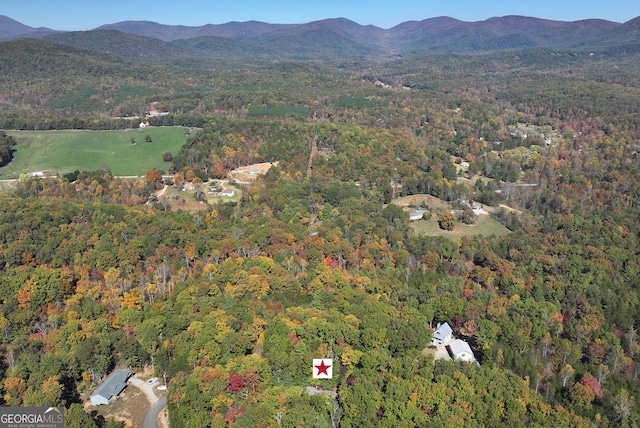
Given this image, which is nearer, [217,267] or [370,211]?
[217,267]

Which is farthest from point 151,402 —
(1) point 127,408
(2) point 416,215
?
(2) point 416,215

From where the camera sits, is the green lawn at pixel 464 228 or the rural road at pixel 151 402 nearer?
the rural road at pixel 151 402

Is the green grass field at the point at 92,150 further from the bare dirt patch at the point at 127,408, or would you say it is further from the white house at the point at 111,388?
the bare dirt patch at the point at 127,408

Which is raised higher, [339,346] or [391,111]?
[391,111]

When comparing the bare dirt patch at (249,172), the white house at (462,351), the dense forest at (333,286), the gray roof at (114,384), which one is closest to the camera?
the dense forest at (333,286)

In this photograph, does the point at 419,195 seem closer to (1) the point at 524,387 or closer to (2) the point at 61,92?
(1) the point at 524,387

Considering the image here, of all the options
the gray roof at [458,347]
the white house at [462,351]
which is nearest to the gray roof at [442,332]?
the gray roof at [458,347]

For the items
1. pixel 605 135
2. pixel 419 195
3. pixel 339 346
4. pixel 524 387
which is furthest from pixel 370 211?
pixel 605 135

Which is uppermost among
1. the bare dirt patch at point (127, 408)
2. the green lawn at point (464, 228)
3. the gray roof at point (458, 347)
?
the green lawn at point (464, 228)
